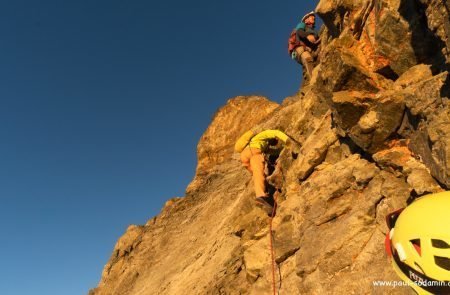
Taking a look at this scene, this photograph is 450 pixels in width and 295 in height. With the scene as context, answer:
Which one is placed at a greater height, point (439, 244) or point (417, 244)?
point (417, 244)

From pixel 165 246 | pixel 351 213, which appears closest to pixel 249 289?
pixel 351 213

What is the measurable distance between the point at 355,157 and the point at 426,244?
5.30 meters

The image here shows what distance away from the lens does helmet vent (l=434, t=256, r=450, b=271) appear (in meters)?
5.16

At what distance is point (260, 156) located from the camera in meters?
14.6

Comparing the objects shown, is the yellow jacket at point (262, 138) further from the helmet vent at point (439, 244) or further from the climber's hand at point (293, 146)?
the helmet vent at point (439, 244)

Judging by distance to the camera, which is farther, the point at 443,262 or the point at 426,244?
the point at 426,244

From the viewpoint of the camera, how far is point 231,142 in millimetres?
36031

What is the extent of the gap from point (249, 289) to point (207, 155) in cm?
2353

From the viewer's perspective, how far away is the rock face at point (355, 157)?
8.16m

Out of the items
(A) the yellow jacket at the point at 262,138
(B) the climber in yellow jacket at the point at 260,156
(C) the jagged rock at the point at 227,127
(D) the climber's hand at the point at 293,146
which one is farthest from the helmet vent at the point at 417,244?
(C) the jagged rock at the point at 227,127

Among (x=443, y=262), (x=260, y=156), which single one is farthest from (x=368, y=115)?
(x=260, y=156)

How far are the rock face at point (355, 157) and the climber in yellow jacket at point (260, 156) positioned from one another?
44cm

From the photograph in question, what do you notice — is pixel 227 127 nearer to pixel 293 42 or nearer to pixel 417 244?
pixel 293 42

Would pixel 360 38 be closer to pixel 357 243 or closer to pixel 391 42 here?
pixel 391 42
